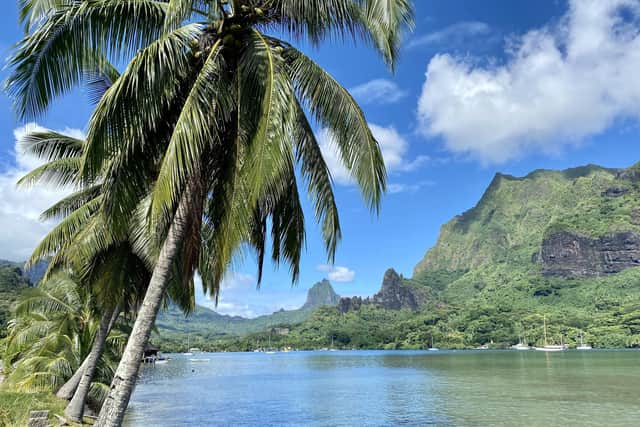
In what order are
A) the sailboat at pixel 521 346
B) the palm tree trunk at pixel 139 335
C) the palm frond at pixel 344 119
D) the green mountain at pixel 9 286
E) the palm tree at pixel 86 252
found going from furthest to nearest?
the sailboat at pixel 521 346 < the green mountain at pixel 9 286 < the palm tree at pixel 86 252 < the palm frond at pixel 344 119 < the palm tree trunk at pixel 139 335

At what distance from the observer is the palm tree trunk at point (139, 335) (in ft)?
20.8

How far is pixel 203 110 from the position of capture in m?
7.09

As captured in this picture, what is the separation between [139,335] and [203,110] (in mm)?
3266

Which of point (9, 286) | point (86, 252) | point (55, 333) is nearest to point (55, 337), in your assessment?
point (55, 333)

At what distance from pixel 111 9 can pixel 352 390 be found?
48.8 m

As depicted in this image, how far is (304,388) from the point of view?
53.2 m

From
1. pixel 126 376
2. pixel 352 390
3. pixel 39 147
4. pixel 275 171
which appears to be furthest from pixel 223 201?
pixel 352 390

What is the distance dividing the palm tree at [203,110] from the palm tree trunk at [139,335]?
2 centimetres

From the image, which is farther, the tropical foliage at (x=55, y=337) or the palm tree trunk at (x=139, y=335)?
the tropical foliage at (x=55, y=337)

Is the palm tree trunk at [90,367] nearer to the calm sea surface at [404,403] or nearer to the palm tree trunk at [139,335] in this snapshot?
the palm tree trunk at [139,335]

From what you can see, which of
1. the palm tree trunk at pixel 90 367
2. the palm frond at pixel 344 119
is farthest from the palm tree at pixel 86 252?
the palm frond at pixel 344 119

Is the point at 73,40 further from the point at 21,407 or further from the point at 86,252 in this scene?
the point at 21,407

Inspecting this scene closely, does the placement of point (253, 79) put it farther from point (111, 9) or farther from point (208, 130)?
point (111, 9)

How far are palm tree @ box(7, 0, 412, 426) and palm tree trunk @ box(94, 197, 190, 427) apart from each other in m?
0.02
